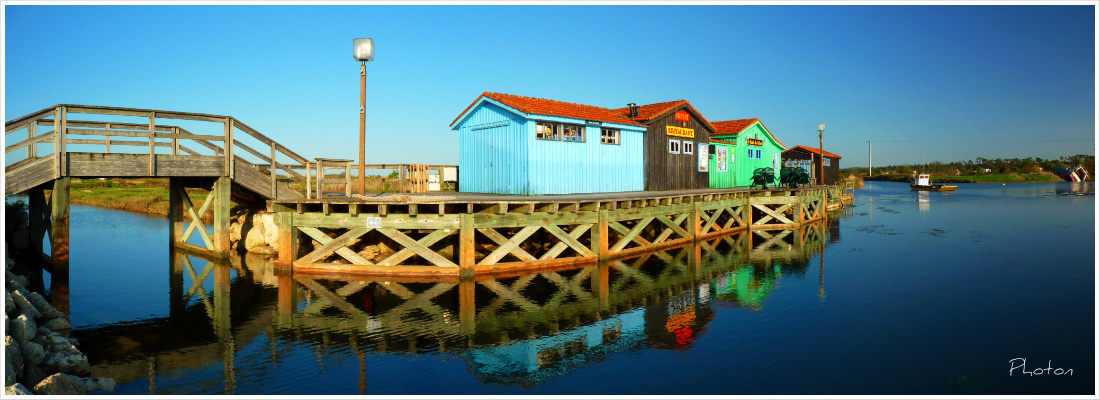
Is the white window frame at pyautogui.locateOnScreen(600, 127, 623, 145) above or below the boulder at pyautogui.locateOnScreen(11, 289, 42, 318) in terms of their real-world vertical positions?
above

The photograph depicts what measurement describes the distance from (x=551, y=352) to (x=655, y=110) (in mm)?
19906

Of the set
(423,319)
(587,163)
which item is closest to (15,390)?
(423,319)

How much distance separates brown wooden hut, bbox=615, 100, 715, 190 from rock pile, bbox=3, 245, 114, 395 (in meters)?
21.0

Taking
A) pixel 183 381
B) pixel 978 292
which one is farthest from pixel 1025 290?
pixel 183 381

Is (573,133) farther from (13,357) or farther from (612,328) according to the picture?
(13,357)

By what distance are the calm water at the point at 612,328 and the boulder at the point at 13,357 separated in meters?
1.28

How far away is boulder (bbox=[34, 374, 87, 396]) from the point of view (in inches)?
292

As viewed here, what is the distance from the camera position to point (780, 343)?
36.2 ft

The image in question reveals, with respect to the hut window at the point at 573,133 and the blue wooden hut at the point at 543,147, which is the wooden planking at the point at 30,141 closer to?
the blue wooden hut at the point at 543,147

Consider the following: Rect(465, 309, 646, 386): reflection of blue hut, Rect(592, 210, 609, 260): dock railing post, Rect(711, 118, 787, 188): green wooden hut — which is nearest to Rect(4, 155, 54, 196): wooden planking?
Rect(465, 309, 646, 386): reflection of blue hut

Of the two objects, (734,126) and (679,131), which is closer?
(679,131)

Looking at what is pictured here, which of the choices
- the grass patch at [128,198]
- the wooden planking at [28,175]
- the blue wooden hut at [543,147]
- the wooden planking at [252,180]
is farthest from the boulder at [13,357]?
the grass patch at [128,198]

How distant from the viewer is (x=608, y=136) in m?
24.6

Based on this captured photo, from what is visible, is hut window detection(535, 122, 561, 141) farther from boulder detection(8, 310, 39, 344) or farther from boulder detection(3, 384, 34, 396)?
boulder detection(3, 384, 34, 396)
